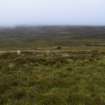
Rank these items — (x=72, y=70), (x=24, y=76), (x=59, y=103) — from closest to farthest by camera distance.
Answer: (x=59, y=103), (x=24, y=76), (x=72, y=70)

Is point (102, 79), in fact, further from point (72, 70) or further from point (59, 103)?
point (59, 103)

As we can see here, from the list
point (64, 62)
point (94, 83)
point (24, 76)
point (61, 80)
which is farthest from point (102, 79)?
point (64, 62)

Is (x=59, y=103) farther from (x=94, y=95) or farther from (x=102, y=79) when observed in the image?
(x=102, y=79)

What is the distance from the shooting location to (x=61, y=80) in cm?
1562

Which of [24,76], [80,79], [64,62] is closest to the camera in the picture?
[80,79]

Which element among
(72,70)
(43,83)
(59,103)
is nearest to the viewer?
(59,103)

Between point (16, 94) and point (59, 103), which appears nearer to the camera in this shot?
point (59, 103)

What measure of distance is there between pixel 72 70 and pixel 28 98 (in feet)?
24.1

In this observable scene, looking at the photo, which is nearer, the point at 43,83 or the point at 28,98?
the point at 28,98

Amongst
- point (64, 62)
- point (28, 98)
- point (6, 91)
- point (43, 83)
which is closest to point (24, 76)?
point (43, 83)

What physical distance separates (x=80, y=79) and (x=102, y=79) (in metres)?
1.13

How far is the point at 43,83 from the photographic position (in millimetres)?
14977

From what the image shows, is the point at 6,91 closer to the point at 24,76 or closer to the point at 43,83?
the point at 43,83

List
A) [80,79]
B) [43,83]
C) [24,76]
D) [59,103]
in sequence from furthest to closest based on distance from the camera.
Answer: [24,76]
[80,79]
[43,83]
[59,103]
